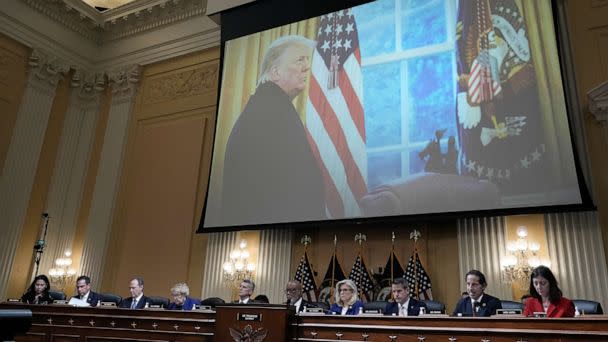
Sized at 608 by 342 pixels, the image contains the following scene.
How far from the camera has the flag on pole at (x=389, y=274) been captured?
715cm

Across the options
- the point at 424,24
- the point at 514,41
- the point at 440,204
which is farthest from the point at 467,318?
the point at 424,24

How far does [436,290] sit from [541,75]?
10.1 feet

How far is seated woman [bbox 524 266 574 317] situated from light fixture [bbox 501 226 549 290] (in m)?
2.16


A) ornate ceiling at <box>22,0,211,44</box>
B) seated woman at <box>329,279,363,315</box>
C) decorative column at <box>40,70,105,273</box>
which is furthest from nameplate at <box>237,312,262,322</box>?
ornate ceiling at <box>22,0,211,44</box>

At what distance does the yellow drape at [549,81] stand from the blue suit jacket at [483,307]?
→ 1981mm

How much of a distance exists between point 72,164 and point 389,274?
7.07 m

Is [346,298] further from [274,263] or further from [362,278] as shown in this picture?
[274,263]

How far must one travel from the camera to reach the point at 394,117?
7.36 m

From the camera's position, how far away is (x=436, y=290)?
7016 millimetres

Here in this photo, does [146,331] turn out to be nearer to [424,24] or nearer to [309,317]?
[309,317]

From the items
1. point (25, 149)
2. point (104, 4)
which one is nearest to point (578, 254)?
point (25, 149)

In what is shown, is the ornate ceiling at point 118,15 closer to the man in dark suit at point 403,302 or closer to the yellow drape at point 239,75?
the yellow drape at point 239,75

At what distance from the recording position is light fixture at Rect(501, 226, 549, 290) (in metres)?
6.36

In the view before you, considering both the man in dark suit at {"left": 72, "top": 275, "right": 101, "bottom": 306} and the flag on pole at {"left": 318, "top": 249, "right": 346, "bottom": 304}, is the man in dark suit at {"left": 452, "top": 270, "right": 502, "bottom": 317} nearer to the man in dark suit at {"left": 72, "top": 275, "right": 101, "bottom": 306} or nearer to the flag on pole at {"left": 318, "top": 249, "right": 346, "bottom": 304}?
the flag on pole at {"left": 318, "top": 249, "right": 346, "bottom": 304}
